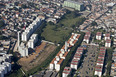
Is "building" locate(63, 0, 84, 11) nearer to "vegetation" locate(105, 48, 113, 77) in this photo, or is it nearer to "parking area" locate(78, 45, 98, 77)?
"parking area" locate(78, 45, 98, 77)

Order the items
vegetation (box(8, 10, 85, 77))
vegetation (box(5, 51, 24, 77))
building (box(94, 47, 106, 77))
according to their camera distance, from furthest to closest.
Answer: vegetation (box(8, 10, 85, 77)) → building (box(94, 47, 106, 77)) → vegetation (box(5, 51, 24, 77))

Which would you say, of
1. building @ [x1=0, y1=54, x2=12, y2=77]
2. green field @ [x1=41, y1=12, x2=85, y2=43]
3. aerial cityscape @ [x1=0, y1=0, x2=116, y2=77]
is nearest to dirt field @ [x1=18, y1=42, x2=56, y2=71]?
aerial cityscape @ [x1=0, y1=0, x2=116, y2=77]

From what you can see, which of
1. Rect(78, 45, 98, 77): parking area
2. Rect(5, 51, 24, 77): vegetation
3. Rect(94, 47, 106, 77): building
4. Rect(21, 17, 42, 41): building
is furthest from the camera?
Rect(21, 17, 42, 41): building

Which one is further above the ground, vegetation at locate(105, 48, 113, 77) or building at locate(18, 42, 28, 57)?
building at locate(18, 42, 28, 57)

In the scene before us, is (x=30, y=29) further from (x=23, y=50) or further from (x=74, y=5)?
(x=74, y=5)

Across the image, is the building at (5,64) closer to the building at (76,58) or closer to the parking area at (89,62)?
the building at (76,58)

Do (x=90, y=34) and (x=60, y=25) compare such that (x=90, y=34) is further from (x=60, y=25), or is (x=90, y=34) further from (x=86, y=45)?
(x=60, y=25)

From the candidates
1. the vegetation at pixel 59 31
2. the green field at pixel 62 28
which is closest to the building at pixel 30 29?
the vegetation at pixel 59 31
